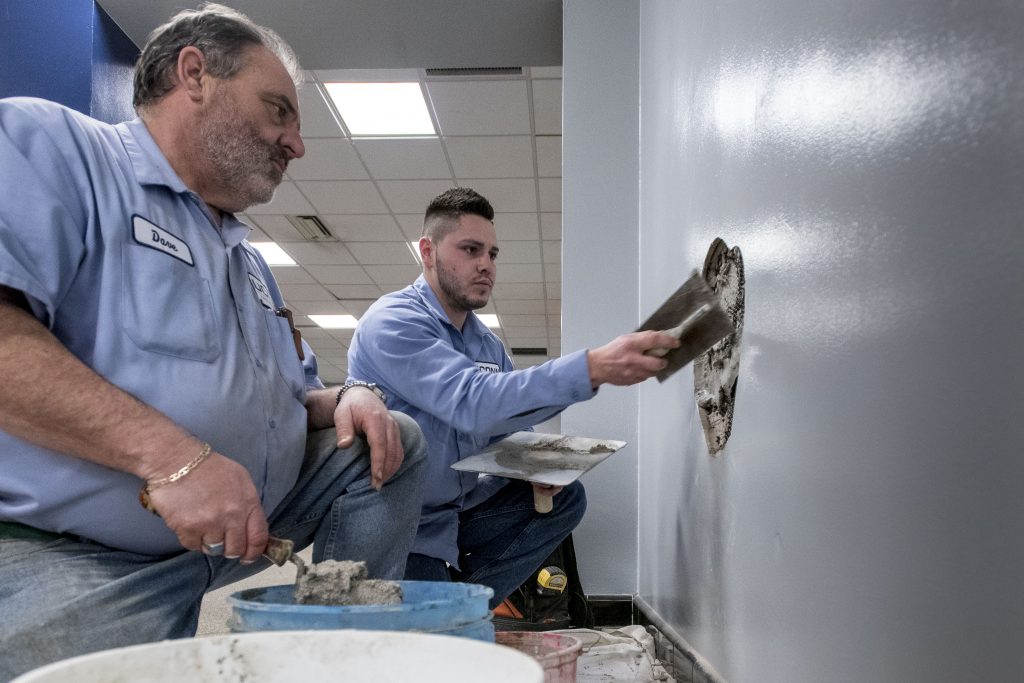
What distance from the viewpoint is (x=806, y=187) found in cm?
89

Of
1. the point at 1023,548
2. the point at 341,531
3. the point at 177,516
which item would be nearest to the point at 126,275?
the point at 177,516

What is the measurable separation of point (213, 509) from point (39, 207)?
40 cm

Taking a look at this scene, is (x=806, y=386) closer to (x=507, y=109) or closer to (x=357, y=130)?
(x=507, y=109)

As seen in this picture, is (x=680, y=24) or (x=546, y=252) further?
(x=546, y=252)

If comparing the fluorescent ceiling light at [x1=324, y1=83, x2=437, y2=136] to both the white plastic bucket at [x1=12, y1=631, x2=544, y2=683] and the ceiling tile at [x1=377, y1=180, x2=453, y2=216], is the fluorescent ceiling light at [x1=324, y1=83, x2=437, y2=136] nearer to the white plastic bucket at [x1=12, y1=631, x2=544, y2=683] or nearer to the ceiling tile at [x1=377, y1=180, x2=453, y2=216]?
the ceiling tile at [x1=377, y1=180, x2=453, y2=216]

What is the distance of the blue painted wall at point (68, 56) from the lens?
7.14ft

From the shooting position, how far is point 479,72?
343 centimetres

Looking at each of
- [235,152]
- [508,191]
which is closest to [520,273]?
[508,191]

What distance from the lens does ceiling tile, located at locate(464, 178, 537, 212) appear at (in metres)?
4.66

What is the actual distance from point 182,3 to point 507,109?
5.10 feet

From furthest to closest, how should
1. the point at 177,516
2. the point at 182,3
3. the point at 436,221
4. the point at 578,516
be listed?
the point at 182,3
the point at 436,221
the point at 578,516
the point at 177,516

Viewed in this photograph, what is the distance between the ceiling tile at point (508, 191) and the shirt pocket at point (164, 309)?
3.69 m

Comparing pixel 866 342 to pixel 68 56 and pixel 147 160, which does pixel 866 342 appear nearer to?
pixel 147 160

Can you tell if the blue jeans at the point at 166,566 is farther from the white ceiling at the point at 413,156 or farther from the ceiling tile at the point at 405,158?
the ceiling tile at the point at 405,158
